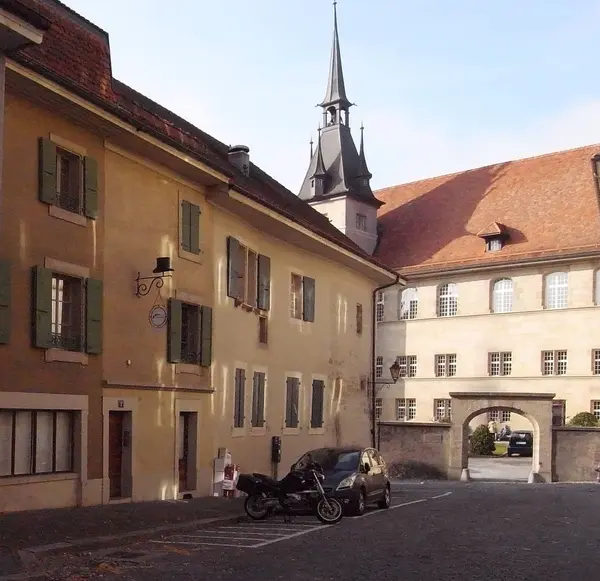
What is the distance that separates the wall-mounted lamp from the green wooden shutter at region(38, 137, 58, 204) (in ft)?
9.72

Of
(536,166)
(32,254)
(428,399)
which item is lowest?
(428,399)

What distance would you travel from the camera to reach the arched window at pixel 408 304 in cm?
5744

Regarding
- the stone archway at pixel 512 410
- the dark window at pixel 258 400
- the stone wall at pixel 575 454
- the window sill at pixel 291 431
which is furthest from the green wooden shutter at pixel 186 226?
the stone wall at pixel 575 454

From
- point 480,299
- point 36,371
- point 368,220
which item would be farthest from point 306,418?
point 368,220

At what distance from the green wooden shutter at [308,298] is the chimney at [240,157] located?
12.4 feet

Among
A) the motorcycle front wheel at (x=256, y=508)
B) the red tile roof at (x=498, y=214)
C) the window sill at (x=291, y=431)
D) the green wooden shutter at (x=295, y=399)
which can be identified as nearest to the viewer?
the motorcycle front wheel at (x=256, y=508)

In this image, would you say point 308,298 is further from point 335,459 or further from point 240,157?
point 335,459

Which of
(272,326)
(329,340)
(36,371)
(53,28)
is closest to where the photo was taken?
(36,371)

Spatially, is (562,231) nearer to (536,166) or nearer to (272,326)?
(536,166)

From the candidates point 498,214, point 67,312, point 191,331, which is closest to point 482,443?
point 498,214

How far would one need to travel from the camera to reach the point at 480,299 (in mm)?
54719

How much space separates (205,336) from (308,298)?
6.90 metres

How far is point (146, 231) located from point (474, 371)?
127ft

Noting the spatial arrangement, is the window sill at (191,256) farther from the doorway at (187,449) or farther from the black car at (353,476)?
the black car at (353,476)
